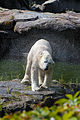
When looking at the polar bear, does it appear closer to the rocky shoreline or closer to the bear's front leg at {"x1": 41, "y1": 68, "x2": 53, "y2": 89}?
the bear's front leg at {"x1": 41, "y1": 68, "x2": 53, "y2": 89}

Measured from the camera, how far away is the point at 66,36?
12797 millimetres

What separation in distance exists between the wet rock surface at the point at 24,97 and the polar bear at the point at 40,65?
0.74ft

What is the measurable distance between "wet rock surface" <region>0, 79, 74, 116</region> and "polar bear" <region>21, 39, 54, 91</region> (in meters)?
0.23

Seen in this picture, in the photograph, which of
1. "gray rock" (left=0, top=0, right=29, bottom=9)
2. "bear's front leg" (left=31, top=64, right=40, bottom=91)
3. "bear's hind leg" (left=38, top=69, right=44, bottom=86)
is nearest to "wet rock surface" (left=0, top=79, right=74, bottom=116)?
"bear's front leg" (left=31, top=64, right=40, bottom=91)

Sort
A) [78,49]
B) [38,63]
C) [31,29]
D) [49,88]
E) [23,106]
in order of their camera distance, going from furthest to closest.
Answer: [78,49]
[31,29]
[49,88]
[38,63]
[23,106]

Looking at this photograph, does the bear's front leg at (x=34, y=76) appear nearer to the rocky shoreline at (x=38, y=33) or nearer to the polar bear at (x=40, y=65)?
the polar bear at (x=40, y=65)

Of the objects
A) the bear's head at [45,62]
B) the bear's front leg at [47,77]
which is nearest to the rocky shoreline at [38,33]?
the bear's front leg at [47,77]

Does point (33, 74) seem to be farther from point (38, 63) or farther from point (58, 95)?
point (58, 95)

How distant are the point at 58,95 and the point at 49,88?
1.28 feet

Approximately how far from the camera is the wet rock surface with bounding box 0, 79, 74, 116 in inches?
192

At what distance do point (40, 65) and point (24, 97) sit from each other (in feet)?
2.63

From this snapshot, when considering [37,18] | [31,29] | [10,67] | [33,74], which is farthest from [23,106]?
[37,18]

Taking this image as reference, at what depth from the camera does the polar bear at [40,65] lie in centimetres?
507

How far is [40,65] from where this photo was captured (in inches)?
205
